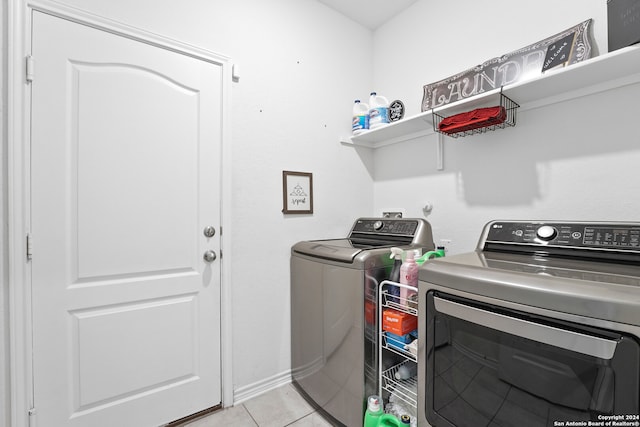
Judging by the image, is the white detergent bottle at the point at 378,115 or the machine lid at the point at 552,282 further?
the white detergent bottle at the point at 378,115

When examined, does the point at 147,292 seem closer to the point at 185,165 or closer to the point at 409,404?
the point at 185,165

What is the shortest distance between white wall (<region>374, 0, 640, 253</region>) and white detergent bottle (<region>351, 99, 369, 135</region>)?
277mm

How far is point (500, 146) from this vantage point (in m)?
1.66

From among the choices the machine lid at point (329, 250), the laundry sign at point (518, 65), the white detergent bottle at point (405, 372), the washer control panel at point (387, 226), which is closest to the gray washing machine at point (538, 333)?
the white detergent bottle at point (405, 372)

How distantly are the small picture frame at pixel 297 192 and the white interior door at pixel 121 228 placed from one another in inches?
18.3

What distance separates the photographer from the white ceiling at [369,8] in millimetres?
2139

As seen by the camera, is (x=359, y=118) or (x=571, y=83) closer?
(x=571, y=83)

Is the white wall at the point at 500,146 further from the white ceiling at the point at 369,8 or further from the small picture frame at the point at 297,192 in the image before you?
the small picture frame at the point at 297,192

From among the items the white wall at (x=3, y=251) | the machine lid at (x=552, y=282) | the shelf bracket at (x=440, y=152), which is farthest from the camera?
the shelf bracket at (x=440, y=152)

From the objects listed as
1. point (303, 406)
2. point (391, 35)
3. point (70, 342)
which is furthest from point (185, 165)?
point (391, 35)

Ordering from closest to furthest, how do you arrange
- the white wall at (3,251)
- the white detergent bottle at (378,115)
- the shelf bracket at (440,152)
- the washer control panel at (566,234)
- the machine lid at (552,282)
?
the machine lid at (552,282) < the washer control panel at (566,234) < the white wall at (3,251) < the shelf bracket at (440,152) < the white detergent bottle at (378,115)

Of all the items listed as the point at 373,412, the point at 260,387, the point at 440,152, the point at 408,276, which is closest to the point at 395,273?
the point at 408,276

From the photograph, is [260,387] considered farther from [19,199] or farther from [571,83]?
[571,83]

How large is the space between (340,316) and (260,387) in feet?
2.73
